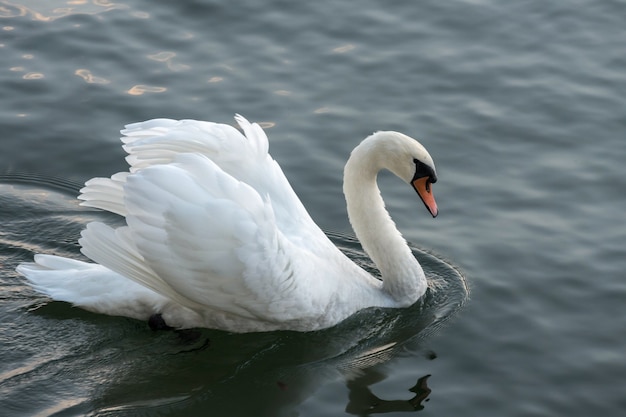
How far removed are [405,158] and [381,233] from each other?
0.70m

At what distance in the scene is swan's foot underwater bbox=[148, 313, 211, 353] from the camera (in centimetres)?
850

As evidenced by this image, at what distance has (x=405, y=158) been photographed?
28.8 ft

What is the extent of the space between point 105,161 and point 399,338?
3642mm

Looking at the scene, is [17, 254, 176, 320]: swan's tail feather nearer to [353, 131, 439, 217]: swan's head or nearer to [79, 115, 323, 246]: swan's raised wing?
[79, 115, 323, 246]: swan's raised wing

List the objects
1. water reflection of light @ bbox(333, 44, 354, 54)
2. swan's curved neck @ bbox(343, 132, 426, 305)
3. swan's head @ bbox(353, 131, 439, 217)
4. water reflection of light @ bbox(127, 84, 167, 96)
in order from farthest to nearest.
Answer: water reflection of light @ bbox(333, 44, 354, 54) < water reflection of light @ bbox(127, 84, 167, 96) < swan's curved neck @ bbox(343, 132, 426, 305) < swan's head @ bbox(353, 131, 439, 217)

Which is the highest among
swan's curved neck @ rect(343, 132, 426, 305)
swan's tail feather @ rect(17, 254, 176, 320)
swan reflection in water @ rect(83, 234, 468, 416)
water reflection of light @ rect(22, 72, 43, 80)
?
water reflection of light @ rect(22, 72, 43, 80)

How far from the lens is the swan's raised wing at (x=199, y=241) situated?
303 inches

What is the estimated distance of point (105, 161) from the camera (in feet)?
35.1

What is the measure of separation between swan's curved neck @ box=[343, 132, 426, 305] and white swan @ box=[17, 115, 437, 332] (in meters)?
0.01

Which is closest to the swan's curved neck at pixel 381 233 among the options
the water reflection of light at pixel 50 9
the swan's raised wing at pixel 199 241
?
the swan's raised wing at pixel 199 241

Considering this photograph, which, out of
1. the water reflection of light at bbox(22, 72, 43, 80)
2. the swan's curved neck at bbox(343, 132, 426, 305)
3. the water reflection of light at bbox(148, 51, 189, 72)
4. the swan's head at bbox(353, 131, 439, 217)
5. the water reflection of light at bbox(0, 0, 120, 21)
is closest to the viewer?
the swan's head at bbox(353, 131, 439, 217)

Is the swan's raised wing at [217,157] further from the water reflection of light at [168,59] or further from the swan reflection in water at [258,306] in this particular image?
the water reflection of light at [168,59]

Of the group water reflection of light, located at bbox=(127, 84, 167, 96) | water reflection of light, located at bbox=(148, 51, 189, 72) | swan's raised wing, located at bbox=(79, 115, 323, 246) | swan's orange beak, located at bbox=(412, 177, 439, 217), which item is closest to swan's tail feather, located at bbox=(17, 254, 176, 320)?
swan's raised wing, located at bbox=(79, 115, 323, 246)

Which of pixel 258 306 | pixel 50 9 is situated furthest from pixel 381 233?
pixel 50 9
